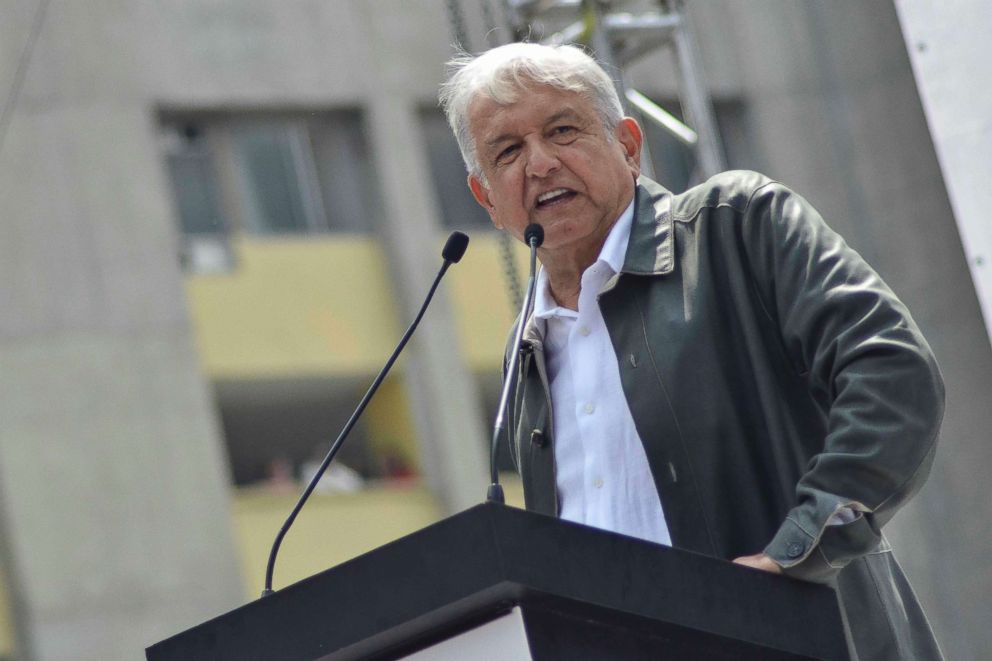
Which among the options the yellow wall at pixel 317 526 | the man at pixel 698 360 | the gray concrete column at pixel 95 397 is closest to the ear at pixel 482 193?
the man at pixel 698 360

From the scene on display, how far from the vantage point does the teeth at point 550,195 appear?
264 centimetres

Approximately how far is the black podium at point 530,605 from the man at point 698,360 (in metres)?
0.10

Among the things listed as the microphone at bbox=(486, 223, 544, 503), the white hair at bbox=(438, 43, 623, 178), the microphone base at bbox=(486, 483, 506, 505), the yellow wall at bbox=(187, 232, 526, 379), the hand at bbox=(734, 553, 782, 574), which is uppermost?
the yellow wall at bbox=(187, 232, 526, 379)

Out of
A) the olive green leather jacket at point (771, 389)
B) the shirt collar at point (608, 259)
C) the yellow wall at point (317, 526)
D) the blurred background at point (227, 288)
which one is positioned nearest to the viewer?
the olive green leather jacket at point (771, 389)

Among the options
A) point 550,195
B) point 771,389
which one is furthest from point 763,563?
point 550,195

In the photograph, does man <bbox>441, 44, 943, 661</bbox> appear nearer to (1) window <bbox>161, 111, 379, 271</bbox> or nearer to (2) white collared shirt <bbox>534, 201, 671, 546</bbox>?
(2) white collared shirt <bbox>534, 201, 671, 546</bbox>

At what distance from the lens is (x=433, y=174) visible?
13.8m

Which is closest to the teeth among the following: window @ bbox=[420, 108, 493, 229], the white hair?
the white hair

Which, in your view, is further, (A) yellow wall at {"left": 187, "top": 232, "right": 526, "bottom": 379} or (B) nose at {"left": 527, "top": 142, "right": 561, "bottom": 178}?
(A) yellow wall at {"left": 187, "top": 232, "right": 526, "bottom": 379}

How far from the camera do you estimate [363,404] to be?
2.50 metres

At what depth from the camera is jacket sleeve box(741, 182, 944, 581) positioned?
2152 millimetres

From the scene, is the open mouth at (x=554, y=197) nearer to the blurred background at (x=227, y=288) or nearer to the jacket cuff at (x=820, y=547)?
the jacket cuff at (x=820, y=547)

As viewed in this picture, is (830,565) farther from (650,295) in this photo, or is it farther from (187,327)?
(187,327)

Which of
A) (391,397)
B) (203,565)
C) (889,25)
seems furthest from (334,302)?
(889,25)
